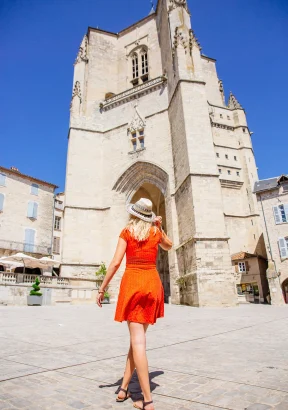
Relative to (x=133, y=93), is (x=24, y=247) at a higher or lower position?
lower

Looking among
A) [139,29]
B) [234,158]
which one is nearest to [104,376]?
[234,158]

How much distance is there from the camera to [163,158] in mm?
18250

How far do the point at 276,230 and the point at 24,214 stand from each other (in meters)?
18.7

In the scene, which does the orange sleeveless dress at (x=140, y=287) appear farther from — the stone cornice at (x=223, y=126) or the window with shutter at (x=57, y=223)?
the stone cornice at (x=223, y=126)

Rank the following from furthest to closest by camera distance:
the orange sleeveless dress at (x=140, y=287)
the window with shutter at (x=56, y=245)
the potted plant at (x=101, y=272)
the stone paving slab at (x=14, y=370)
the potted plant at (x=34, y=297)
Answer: the window with shutter at (x=56, y=245), the potted plant at (x=101, y=272), the potted plant at (x=34, y=297), the stone paving slab at (x=14, y=370), the orange sleeveless dress at (x=140, y=287)

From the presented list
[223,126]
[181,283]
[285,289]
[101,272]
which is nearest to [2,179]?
[101,272]

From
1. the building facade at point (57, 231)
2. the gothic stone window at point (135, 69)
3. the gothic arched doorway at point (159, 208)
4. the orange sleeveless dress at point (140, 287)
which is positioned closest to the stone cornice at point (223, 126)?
the gothic stone window at point (135, 69)

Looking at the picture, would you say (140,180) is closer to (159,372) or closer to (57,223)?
(57,223)

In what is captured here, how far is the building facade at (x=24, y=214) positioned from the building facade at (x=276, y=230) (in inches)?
668

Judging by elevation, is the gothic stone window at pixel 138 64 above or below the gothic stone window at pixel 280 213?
above

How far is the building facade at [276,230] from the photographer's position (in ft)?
58.6

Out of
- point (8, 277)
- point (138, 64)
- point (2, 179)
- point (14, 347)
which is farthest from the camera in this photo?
point (138, 64)

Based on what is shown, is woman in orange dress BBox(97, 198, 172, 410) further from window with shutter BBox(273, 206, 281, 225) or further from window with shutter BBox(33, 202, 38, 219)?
window with shutter BBox(33, 202, 38, 219)

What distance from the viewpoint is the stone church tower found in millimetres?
13492
